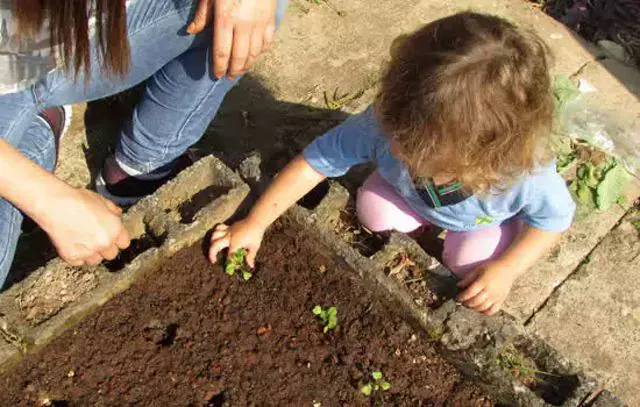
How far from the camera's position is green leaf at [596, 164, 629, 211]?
105 inches

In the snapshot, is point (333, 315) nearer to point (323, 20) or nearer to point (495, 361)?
point (495, 361)

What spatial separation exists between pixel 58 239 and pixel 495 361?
117cm

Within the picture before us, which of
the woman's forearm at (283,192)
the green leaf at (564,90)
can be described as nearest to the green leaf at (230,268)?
the woman's forearm at (283,192)

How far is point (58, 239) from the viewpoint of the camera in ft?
6.24

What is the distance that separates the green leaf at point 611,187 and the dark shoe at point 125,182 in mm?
1470

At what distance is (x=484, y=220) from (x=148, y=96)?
109 cm

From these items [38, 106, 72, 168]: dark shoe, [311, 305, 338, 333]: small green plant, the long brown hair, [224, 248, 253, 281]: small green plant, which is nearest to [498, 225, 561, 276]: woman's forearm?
[311, 305, 338, 333]: small green plant

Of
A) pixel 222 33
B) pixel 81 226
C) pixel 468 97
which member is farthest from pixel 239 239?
pixel 468 97

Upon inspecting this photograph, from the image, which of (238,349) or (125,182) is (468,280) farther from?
(125,182)

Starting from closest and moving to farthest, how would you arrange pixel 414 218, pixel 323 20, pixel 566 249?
1. pixel 414 218
2. pixel 566 249
3. pixel 323 20

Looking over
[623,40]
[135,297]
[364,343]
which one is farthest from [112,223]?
[623,40]

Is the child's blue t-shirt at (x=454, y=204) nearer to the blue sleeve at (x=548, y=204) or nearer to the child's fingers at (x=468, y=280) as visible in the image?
the blue sleeve at (x=548, y=204)

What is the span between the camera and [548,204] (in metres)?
2.11

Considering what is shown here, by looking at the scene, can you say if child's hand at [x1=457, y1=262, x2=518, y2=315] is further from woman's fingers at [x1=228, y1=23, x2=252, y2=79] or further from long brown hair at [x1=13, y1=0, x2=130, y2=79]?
long brown hair at [x1=13, y1=0, x2=130, y2=79]
